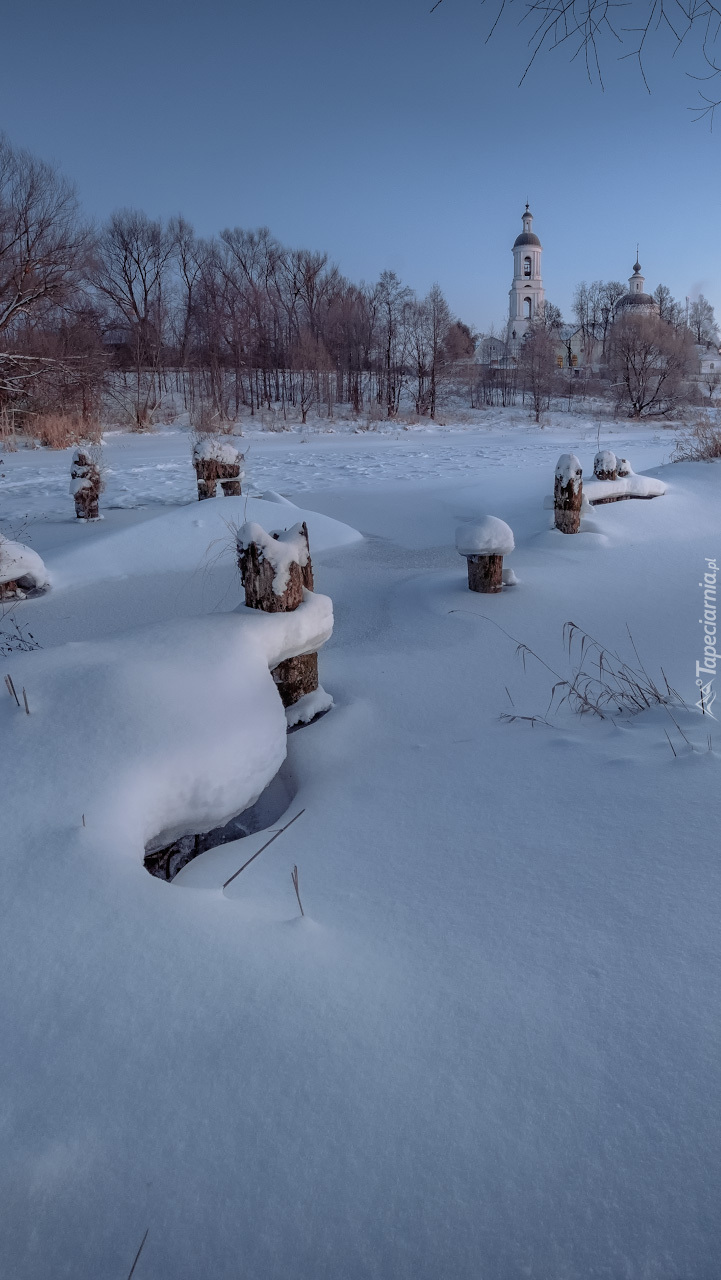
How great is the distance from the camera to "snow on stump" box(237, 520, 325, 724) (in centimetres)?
310

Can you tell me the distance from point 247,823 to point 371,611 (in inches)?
108

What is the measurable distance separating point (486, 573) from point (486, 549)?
0.63 ft

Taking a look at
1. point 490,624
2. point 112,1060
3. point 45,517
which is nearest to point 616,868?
point 112,1060

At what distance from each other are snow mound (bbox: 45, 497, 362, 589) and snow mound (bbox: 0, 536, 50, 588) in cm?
20

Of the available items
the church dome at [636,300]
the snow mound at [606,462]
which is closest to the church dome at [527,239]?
the church dome at [636,300]

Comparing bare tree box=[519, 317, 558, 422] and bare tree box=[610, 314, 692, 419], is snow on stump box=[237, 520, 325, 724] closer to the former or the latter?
bare tree box=[610, 314, 692, 419]

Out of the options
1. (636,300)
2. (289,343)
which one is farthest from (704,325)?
(289,343)

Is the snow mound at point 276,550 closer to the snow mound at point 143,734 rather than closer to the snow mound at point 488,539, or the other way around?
the snow mound at point 143,734

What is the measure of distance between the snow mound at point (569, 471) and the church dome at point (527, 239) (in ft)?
213

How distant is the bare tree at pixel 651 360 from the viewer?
29469mm

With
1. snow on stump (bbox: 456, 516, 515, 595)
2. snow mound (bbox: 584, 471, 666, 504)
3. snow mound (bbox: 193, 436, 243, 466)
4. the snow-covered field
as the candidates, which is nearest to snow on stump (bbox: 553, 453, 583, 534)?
snow mound (bbox: 584, 471, 666, 504)

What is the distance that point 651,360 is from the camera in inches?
1187

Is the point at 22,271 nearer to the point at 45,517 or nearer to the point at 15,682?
the point at 45,517

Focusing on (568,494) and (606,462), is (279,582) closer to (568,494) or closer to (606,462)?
(568,494)
